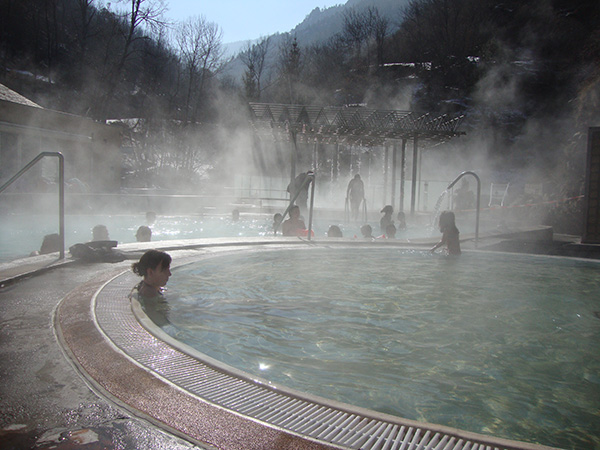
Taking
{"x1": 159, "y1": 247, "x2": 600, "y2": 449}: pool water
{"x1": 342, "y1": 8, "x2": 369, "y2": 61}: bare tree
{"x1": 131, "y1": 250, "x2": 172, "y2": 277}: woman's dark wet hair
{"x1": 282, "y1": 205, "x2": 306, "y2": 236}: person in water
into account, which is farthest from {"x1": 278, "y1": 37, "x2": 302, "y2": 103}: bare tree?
{"x1": 131, "y1": 250, "x2": 172, "y2": 277}: woman's dark wet hair

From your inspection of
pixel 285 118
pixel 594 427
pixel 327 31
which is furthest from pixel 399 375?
pixel 327 31

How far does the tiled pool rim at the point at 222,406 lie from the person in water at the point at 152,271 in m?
0.97

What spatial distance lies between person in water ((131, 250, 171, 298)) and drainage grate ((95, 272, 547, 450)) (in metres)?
1.12

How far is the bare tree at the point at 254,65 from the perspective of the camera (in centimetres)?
3759

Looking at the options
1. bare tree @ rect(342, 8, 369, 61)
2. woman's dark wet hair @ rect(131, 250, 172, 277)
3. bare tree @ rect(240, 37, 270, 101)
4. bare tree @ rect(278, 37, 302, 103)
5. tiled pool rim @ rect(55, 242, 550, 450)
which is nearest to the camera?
tiled pool rim @ rect(55, 242, 550, 450)

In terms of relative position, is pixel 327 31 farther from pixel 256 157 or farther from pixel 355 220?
pixel 355 220

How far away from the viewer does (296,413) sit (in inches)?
59.1

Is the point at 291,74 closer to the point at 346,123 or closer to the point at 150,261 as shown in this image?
the point at 346,123

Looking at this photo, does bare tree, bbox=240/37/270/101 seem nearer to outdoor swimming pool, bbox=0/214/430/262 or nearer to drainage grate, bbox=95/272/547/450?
outdoor swimming pool, bbox=0/214/430/262

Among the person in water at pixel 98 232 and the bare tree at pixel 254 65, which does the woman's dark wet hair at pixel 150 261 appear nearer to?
the person in water at pixel 98 232

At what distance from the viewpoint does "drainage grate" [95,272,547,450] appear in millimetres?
1326

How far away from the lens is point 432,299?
3.93 m

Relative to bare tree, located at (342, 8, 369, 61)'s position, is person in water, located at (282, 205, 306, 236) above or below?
below

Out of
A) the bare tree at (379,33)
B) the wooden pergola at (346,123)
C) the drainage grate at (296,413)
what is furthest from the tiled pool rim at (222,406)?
the bare tree at (379,33)
